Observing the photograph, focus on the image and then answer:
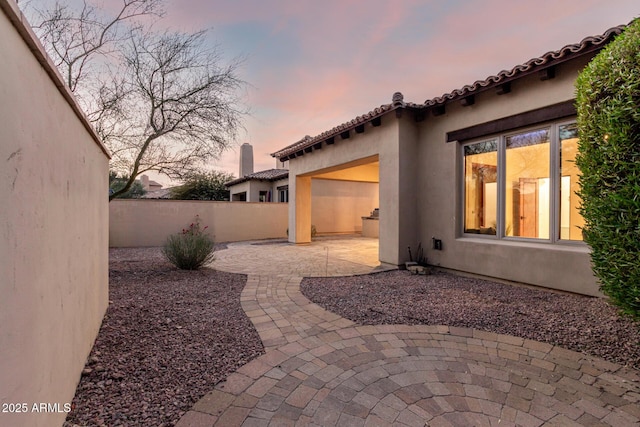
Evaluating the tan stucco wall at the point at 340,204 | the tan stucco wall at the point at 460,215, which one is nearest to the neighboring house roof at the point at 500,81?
the tan stucco wall at the point at 460,215

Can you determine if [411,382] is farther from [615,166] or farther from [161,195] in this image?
A: [161,195]

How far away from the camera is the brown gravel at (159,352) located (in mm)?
2264

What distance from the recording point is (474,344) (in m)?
3.41

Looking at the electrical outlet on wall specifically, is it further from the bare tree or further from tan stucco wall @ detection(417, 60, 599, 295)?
the bare tree

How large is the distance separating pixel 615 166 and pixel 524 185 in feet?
12.2

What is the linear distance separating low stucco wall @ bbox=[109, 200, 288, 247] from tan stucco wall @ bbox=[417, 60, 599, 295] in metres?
9.79

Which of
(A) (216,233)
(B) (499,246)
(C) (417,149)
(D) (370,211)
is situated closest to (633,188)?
(B) (499,246)

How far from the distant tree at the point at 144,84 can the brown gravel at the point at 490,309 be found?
529cm

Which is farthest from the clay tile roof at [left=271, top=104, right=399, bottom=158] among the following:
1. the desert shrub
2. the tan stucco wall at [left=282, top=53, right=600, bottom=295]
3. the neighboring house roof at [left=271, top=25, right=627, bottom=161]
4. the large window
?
the desert shrub

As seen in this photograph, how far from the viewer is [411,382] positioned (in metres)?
2.65

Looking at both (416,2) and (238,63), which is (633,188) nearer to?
(416,2)

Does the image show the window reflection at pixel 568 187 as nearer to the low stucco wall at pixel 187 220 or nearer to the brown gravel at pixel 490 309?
the brown gravel at pixel 490 309

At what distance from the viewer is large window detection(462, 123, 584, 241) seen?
17.5 feet

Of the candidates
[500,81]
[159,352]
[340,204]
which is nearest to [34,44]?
[159,352]
